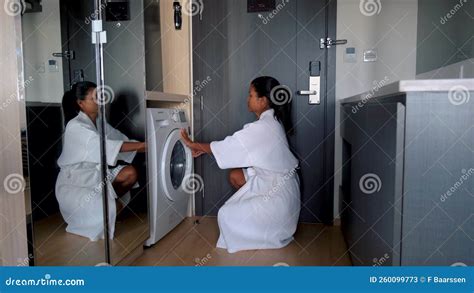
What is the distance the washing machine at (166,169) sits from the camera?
207cm

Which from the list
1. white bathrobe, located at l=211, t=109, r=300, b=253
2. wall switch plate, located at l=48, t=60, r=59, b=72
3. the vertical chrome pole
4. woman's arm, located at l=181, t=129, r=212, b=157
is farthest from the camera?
woman's arm, located at l=181, t=129, r=212, b=157

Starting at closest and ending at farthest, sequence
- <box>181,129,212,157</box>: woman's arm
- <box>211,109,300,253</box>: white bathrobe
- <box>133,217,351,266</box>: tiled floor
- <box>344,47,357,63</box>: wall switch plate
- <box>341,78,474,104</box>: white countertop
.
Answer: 1. <box>341,78,474,104</box>: white countertop
2. <box>133,217,351,266</box>: tiled floor
3. <box>211,109,300,253</box>: white bathrobe
4. <box>181,129,212,157</box>: woman's arm
5. <box>344,47,357,63</box>: wall switch plate

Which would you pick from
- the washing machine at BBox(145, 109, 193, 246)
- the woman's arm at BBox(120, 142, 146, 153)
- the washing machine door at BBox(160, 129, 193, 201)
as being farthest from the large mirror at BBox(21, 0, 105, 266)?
the washing machine door at BBox(160, 129, 193, 201)

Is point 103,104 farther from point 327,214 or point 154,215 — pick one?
point 327,214

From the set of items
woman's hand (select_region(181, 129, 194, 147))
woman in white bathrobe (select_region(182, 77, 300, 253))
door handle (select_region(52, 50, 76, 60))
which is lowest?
woman in white bathrobe (select_region(182, 77, 300, 253))

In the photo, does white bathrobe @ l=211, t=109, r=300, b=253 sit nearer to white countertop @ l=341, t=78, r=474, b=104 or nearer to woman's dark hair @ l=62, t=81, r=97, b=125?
woman's dark hair @ l=62, t=81, r=97, b=125

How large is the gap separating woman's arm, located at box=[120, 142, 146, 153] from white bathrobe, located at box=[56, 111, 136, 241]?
0.08 m

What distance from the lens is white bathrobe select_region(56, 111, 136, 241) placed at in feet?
4.63

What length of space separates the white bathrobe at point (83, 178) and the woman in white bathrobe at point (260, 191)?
71 cm

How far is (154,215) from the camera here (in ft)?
6.99

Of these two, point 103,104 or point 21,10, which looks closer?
point 21,10

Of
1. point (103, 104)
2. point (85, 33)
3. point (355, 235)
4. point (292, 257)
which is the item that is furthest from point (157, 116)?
point (355, 235)

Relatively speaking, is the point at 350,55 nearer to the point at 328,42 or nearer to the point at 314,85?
the point at 328,42

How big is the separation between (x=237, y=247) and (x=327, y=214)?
0.83 metres
